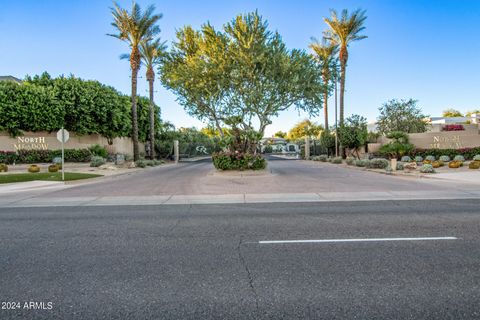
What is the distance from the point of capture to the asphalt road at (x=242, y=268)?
11.4ft

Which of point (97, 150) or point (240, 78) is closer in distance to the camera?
point (240, 78)

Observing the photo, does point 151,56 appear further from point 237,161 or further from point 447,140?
point 447,140

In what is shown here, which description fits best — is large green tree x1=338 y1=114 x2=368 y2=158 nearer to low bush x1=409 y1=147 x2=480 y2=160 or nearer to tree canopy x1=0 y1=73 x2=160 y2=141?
low bush x1=409 y1=147 x2=480 y2=160

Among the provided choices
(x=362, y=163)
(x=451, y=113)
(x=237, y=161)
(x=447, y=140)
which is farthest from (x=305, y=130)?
(x=237, y=161)

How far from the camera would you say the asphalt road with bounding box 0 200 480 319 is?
347 cm

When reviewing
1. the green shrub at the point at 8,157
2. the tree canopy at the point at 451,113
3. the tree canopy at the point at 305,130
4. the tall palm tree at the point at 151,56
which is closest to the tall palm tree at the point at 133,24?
the tall palm tree at the point at 151,56

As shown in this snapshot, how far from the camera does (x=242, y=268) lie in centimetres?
466

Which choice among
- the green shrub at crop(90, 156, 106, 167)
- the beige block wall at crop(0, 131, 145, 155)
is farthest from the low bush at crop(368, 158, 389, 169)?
the beige block wall at crop(0, 131, 145, 155)

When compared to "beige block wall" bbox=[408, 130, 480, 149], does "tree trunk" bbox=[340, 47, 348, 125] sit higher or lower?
higher

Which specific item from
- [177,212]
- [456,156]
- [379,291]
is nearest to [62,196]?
[177,212]

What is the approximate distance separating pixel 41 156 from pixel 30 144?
2015mm

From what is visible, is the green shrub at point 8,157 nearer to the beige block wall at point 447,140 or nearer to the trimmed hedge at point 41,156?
the trimmed hedge at point 41,156

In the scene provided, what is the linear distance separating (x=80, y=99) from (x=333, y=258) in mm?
32212

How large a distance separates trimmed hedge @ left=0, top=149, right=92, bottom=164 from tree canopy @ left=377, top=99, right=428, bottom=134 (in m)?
33.7
